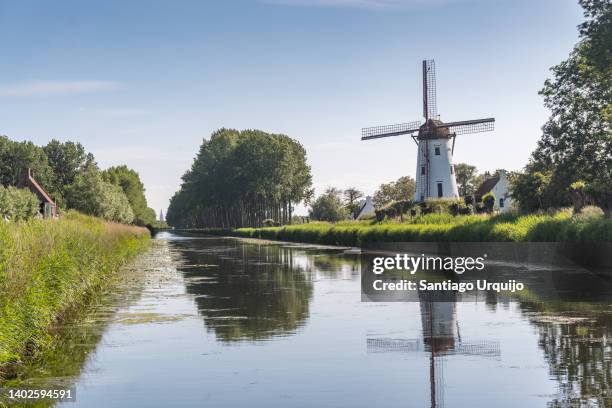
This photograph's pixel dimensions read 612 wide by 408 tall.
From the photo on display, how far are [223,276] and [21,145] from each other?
358 feet

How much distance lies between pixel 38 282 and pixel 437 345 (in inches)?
294

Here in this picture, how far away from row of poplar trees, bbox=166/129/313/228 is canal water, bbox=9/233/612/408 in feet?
382

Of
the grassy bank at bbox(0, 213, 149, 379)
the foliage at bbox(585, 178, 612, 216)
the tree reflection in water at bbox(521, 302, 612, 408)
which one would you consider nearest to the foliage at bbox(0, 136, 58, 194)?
the foliage at bbox(585, 178, 612, 216)

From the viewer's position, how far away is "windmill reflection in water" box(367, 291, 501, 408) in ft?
36.7

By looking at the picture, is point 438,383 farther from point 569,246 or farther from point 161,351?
point 569,246

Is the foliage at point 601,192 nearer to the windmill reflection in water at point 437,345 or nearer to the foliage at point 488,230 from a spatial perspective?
the foliage at point 488,230

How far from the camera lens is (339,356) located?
13.3m

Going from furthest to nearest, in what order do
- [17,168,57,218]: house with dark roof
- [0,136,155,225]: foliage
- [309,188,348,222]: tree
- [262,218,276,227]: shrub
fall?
[309,188,348,222]: tree, [262,218,276,227]: shrub, [0,136,155,225]: foliage, [17,168,57,218]: house with dark roof

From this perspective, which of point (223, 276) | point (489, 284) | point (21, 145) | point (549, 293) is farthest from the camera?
point (21, 145)

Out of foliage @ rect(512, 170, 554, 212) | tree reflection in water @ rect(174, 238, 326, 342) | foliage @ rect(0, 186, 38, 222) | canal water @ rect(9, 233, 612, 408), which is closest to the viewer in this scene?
canal water @ rect(9, 233, 612, 408)

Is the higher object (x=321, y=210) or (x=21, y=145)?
(x=21, y=145)

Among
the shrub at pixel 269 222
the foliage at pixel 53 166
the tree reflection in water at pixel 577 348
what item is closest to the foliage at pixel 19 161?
the foliage at pixel 53 166

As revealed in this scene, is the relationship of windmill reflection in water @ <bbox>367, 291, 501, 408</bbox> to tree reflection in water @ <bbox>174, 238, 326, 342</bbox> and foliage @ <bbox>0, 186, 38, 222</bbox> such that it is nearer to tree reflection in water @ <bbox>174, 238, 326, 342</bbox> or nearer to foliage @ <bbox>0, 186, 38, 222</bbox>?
tree reflection in water @ <bbox>174, 238, 326, 342</bbox>

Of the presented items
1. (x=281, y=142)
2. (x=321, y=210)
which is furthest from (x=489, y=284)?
(x=321, y=210)
